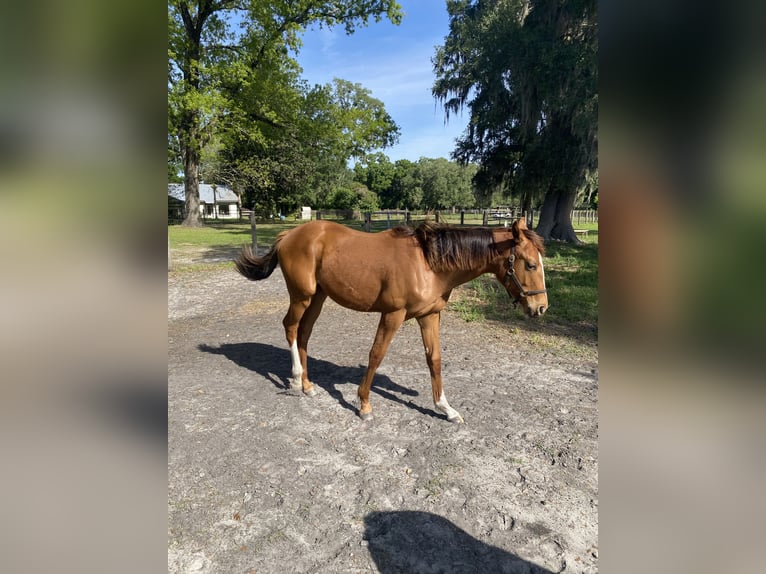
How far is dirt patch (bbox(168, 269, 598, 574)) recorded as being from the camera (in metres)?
1.95

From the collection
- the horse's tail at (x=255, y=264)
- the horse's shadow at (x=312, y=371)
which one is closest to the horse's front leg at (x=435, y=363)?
the horse's shadow at (x=312, y=371)

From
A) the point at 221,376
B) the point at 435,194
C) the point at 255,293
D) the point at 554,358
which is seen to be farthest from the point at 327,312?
the point at 435,194

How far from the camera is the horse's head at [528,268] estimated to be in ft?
9.34

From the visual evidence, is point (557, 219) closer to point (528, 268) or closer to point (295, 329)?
point (528, 268)

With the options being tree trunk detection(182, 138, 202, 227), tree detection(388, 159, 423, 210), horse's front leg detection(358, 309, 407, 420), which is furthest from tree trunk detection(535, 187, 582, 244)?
tree detection(388, 159, 423, 210)

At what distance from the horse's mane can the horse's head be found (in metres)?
0.10

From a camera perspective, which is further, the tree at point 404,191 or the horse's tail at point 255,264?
the tree at point 404,191

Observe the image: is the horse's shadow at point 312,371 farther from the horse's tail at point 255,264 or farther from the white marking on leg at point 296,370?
the horse's tail at point 255,264

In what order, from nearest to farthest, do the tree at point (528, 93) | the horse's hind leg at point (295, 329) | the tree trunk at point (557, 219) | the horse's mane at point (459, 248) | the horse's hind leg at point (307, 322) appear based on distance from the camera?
the horse's mane at point (459, 248), the horse's hind leg at point (295, 329), the horse's hind leg at point (307, 322), the tree at point (528, 93), the tree trunk at point (557, 219)

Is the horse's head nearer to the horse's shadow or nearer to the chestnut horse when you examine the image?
the chestnut horse

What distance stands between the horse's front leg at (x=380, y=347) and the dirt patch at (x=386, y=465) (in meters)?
0.13

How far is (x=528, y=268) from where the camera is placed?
9.41 ft
